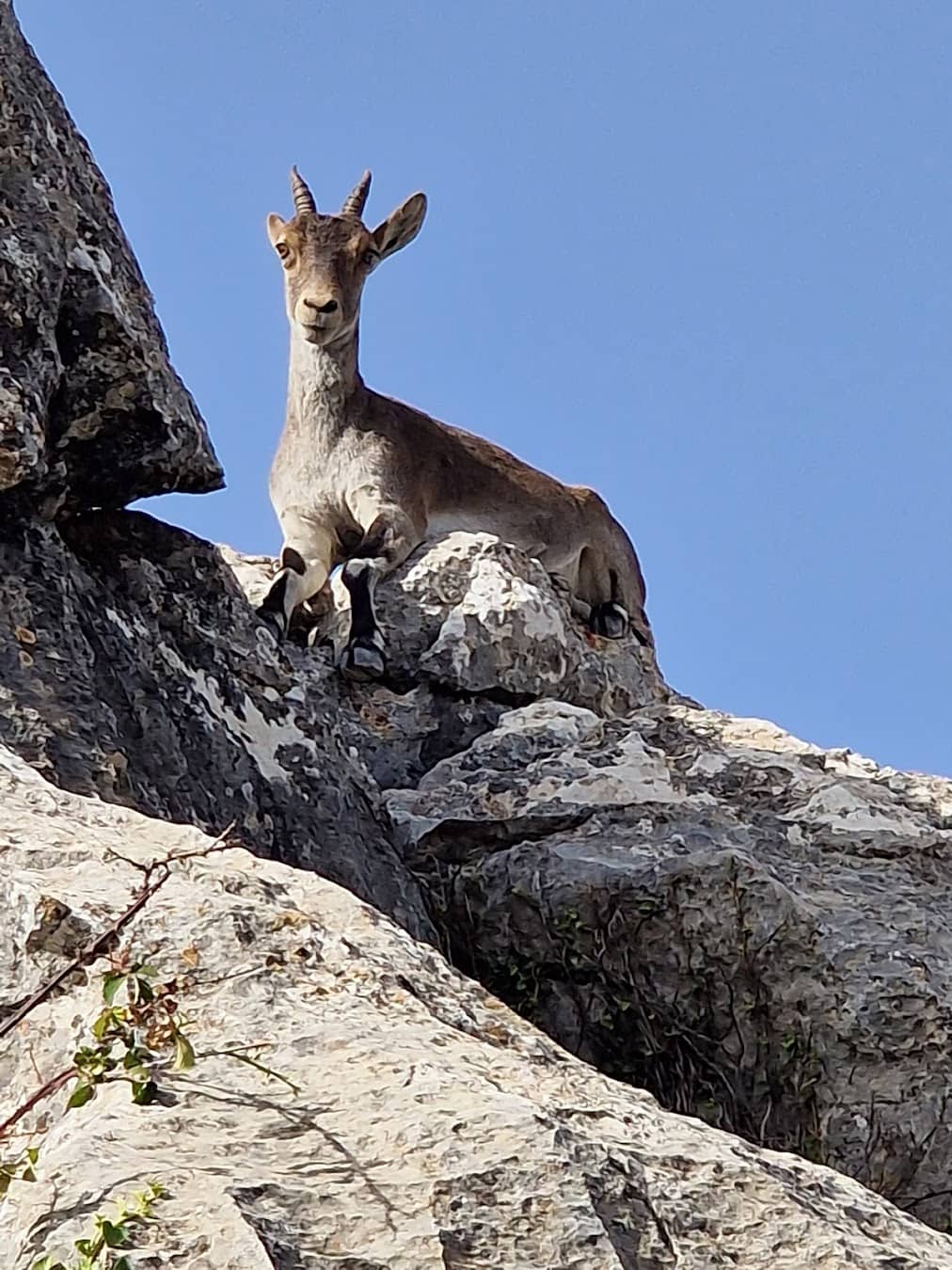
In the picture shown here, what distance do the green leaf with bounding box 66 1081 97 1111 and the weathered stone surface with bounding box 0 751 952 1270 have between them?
12mm

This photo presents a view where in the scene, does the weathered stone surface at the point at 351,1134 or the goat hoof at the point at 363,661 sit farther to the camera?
the goat hoof at the point at 363,661

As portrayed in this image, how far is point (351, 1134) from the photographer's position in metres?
2.02

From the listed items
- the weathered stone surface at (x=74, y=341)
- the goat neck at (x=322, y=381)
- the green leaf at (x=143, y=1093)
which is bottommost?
the green leaf at (x=143, y=1093)

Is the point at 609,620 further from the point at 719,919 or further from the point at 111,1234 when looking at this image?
the point at 111,1234

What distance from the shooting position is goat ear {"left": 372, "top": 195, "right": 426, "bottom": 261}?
937cm

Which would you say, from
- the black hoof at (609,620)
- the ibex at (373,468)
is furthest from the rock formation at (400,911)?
the black hoof at (609,620)

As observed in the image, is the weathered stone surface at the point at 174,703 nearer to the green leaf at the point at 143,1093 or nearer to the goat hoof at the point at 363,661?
the goat hoof at the point at 363,661

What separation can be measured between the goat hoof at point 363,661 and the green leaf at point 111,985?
135 inches

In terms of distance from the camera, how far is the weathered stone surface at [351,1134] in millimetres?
1867

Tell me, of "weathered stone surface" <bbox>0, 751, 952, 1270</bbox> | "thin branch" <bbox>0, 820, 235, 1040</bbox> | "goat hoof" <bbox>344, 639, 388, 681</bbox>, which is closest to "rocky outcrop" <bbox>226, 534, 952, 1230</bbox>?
"goat hoof" <bbox>344, 639, 388, 681</bbox>

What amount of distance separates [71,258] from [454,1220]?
2.74 m

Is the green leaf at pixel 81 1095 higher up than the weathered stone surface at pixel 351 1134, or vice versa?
the weathered stone surface at pixel 351 1134

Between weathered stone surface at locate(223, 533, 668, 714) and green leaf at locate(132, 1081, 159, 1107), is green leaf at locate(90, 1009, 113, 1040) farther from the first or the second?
weathered stone surface at locate(223, 533, 668, 714)

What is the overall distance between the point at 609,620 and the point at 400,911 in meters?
5.58
